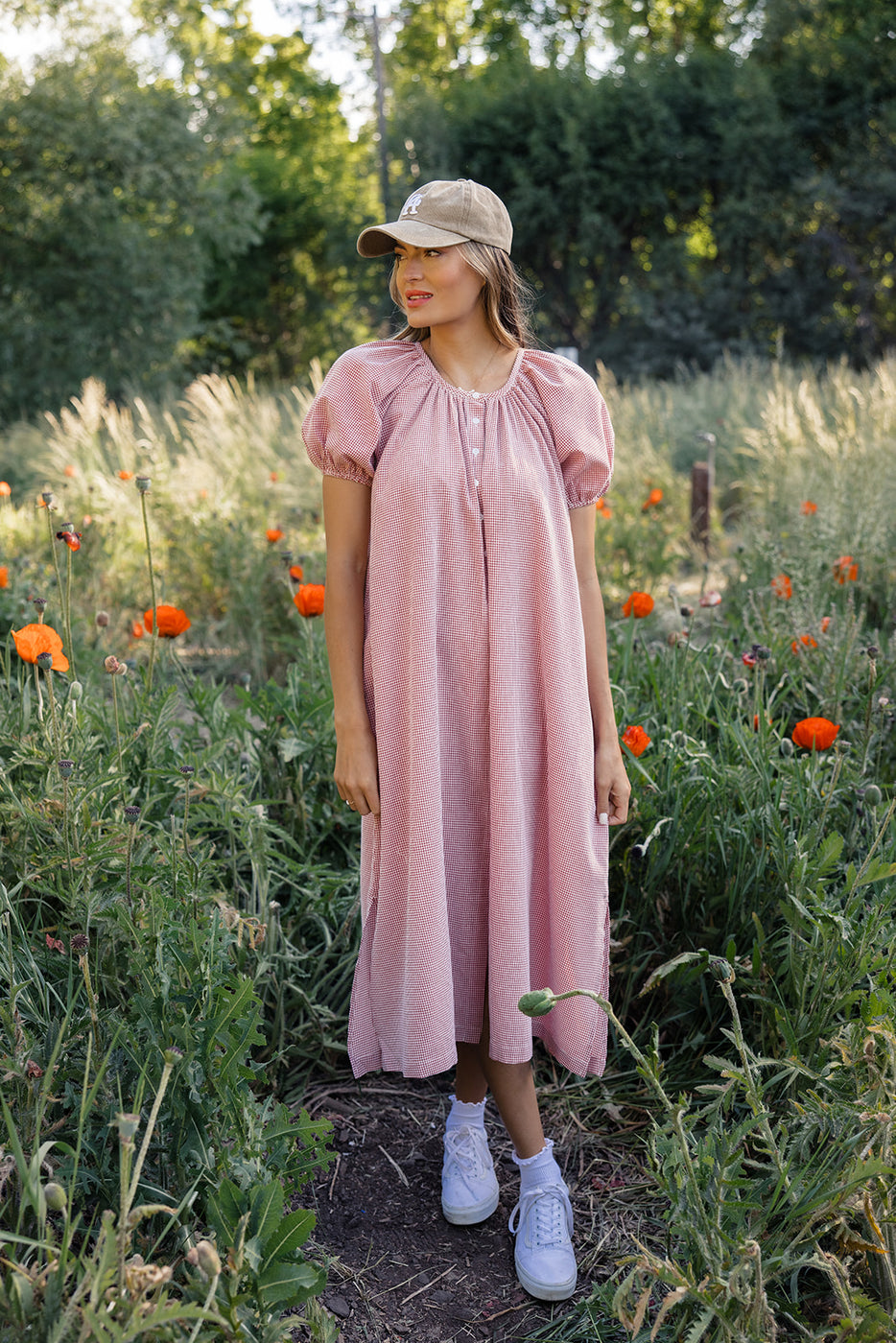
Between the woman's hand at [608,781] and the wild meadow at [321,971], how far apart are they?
0.10m

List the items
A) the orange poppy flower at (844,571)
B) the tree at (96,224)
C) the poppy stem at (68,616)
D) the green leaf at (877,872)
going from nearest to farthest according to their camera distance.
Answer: the green leaf at (877,872), the poppy stem at (68,616), the orange poppy flower at (844,571), the tree at (96,224)

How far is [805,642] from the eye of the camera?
2.44 metres

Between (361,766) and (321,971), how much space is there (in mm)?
→ 685

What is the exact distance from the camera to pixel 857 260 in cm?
1343

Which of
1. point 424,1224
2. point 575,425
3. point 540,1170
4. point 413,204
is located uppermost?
point 413,204

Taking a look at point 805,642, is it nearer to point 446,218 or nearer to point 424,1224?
point 446,218

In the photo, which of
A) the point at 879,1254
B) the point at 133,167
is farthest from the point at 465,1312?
the point at 133,167

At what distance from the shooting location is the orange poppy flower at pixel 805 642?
8.01 feet

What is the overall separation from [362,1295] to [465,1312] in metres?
0.16

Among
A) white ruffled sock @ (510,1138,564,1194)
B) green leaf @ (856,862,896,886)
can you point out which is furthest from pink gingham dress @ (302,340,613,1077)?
green leaf @ (856,862,896,886)

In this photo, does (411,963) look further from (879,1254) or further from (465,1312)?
(879,1254)

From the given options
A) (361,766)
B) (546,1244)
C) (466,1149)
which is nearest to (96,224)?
(361,766)

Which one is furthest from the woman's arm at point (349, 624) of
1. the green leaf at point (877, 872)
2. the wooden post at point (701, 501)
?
the wooden post at point (701, 501)

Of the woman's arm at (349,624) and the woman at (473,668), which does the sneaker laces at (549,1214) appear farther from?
the woman's arm at (349,624)
